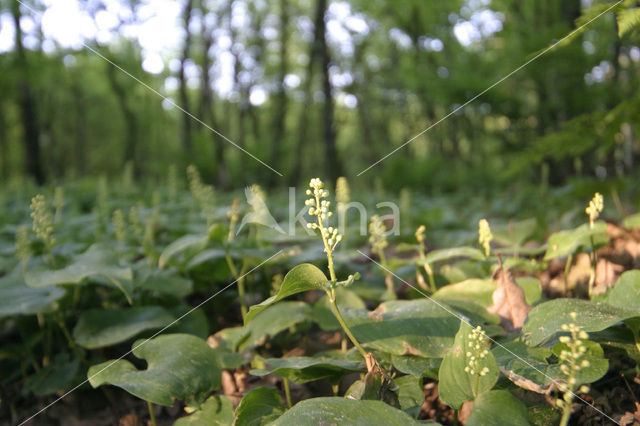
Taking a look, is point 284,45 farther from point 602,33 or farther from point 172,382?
point 172,382

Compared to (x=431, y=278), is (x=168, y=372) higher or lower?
lower

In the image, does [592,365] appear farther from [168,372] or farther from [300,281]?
[168,372]

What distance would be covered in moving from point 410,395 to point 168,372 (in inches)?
30.7

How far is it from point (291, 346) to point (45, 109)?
22.3m

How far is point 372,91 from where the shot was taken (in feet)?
64.9

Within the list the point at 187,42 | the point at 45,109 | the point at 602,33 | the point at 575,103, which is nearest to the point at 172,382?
the point at 575,103

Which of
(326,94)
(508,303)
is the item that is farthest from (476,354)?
(326,94)

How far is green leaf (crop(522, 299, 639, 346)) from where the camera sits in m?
1.21

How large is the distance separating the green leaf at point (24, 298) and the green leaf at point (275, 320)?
31.5 inches

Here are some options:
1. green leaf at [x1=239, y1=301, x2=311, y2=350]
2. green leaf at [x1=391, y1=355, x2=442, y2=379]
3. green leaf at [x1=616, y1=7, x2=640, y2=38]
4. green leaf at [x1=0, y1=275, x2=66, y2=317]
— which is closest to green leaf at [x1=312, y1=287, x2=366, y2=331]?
green leaf at [x1=239, y1=301, x2=311, y2=350]

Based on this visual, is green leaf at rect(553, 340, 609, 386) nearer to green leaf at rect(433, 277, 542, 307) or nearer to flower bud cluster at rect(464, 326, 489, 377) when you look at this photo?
flower bud cluster at rect(464, 326, 489, 377)

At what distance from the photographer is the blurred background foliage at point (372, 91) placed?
5.73 m

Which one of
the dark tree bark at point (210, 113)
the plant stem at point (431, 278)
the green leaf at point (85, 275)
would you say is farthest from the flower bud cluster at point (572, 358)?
the dark tree bark at point (210, 113)

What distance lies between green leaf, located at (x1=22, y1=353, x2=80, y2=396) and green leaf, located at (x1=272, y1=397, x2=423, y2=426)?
1293 mm
